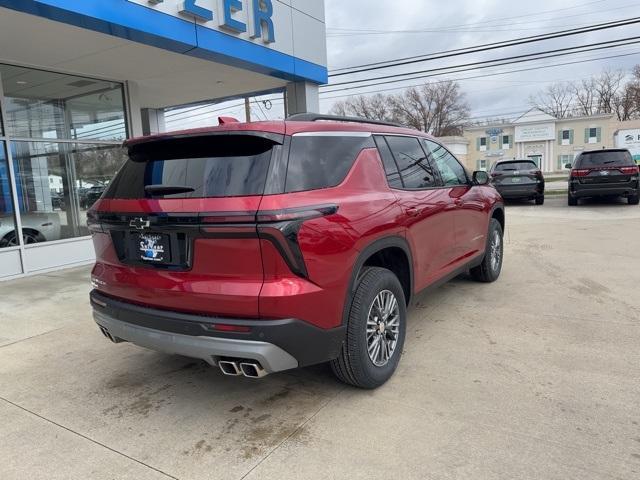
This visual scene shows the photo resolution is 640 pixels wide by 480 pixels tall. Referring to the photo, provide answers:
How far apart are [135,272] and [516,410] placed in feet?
8.26

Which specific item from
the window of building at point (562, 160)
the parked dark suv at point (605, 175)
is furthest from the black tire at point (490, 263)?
the window of building at point (562, 160)

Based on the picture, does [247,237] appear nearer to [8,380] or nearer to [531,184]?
[8,380]

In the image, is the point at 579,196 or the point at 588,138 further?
the point at 588,138

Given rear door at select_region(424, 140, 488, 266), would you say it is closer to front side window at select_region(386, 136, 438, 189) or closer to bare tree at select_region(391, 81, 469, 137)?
front side window at select_region(386, 136, 438, 189)

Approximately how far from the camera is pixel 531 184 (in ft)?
50.8

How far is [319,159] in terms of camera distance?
3.08 metres

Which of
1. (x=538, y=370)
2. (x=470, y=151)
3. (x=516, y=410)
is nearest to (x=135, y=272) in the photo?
(x=516, y=410)

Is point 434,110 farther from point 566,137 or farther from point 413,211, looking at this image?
point 413,211

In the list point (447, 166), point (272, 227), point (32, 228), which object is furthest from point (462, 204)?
point (32, 228)

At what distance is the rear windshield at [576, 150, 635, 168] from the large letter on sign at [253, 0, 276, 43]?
9710 millimetres

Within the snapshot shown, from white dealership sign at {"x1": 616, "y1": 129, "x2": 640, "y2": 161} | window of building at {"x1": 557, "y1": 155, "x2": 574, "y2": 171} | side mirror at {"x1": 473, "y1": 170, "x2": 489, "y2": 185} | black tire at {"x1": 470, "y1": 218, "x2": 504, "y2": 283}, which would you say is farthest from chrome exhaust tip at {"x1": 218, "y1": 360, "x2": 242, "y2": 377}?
window of building at {"x1": 557, "y1": 155, "x2": 574, "y2": 171}

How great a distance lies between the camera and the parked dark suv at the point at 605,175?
1326cm

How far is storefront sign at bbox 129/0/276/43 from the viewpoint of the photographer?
7055 mm

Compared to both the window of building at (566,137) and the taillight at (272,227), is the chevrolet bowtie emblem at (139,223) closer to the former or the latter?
the taillight at (272,227)
